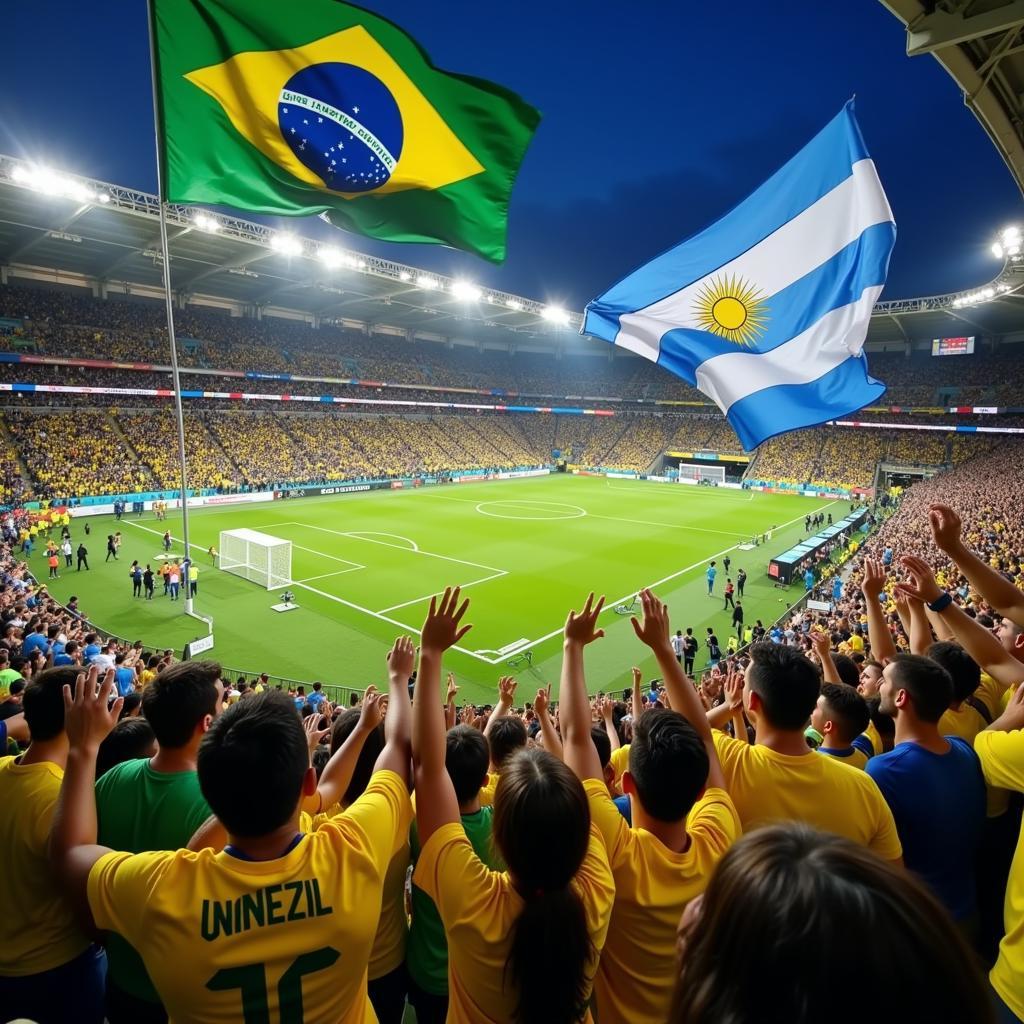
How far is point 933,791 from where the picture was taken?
3402mm

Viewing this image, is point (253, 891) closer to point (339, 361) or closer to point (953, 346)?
point (339, 361)

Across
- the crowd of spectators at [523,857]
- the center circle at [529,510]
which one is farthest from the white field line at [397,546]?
the crowd of spectators at [523,857]

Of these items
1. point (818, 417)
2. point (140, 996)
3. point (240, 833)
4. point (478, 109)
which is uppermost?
point (478, 109)

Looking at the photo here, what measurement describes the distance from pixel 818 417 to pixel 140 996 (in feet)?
23.6

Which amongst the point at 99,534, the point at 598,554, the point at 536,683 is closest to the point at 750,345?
the point at 536,683

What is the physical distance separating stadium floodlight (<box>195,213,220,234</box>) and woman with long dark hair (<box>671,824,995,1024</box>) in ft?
130

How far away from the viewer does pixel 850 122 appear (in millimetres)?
6289

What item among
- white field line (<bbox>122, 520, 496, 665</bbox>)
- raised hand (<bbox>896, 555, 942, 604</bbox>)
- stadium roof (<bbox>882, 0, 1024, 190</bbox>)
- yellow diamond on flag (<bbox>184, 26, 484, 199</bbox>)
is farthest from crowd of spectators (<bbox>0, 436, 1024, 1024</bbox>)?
white field line (<bbox>122, 520, 496, 665</bbox>)

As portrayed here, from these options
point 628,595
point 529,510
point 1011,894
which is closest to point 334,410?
point 529,510

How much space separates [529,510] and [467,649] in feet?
83.3

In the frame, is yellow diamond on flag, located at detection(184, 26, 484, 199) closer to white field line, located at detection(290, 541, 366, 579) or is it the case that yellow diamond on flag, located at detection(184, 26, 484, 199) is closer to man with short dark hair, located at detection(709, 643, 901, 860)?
man with short dark hair, located at detection(709, 643, 901, 860)

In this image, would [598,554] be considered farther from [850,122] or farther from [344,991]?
[344,991]

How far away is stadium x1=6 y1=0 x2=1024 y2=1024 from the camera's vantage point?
2088 millimetres

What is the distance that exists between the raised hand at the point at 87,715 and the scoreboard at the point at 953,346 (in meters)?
71.4
